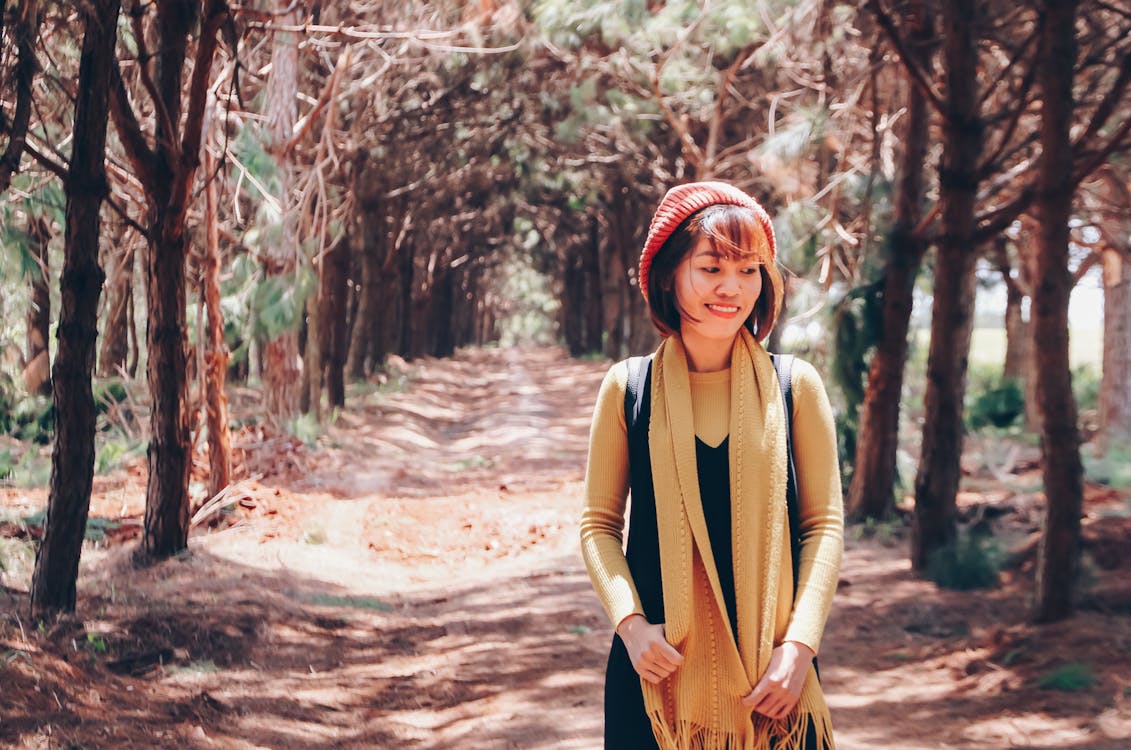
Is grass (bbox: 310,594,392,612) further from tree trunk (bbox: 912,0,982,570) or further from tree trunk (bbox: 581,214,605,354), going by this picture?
tree trunk (bbox: 581,214,605,354)

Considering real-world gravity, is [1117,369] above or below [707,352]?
below

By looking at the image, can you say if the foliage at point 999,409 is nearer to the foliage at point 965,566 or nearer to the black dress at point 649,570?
the foliage at point 965,566

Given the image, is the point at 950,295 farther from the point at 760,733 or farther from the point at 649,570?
the point at 760,733

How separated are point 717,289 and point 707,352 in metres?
0.16

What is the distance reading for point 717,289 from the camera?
268 cm

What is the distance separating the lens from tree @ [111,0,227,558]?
25.2ft

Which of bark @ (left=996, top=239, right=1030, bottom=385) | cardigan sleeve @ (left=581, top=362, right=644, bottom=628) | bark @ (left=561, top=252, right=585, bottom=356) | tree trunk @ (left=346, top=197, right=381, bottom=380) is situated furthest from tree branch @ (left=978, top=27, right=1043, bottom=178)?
bark @ (left=561, top=252, right=585, bottom=356)

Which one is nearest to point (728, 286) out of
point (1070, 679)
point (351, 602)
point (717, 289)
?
point (717, 289)

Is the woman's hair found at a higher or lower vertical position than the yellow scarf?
higher

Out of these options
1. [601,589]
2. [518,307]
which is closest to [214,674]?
[601,589]

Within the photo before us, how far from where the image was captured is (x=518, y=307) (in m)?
105

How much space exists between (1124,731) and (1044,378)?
2.17m

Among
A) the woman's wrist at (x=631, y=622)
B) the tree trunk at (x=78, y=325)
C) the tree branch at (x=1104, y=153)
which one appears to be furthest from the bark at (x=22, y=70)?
the tree branch at (x=1104, y=153)

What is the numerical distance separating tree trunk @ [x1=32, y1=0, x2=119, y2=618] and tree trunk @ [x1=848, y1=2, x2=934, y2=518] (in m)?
6.29
